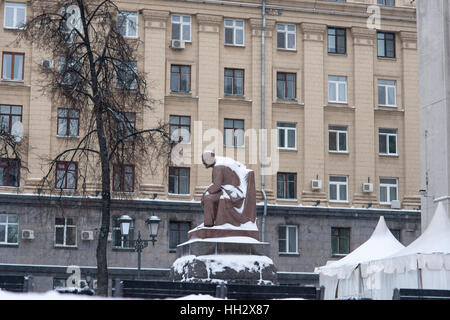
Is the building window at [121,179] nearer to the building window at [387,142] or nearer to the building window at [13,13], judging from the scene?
the building window at [13,13]

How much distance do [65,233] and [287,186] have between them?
9576 millimetres

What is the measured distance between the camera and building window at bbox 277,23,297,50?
4053 cm

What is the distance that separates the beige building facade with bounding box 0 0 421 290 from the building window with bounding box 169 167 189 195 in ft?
0.14

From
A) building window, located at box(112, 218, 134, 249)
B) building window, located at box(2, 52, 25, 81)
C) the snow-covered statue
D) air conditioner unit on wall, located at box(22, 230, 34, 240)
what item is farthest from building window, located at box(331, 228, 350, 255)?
the snow-covered statue

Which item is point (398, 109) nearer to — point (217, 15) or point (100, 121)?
point (217, 15)

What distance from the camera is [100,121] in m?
23.1

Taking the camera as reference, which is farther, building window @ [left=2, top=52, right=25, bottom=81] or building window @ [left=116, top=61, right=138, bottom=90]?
building window @ [left=2, top=52, right=25, bottom=81]

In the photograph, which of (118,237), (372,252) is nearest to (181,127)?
(118,237)

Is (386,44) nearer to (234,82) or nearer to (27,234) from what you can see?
(234,82)

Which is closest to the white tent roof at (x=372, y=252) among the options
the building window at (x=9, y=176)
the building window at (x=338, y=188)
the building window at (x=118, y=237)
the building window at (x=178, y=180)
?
the building window at (x=118, y=237)

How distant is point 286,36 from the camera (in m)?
40.6

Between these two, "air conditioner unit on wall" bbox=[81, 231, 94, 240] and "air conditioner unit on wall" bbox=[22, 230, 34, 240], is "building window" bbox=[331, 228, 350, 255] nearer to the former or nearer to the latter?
"air conditioner unit on wall" bbox=[81, 231, 94, 240]
